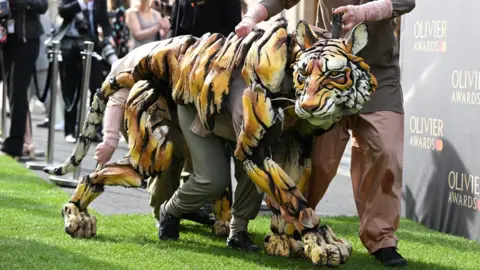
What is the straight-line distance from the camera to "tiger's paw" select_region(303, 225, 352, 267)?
19.2ft

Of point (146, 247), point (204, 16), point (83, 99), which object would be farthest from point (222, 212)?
point (83, 99)

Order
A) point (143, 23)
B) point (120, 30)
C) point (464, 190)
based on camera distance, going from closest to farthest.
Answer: point (464, 190) → point (143, 23) → point (120, 30)

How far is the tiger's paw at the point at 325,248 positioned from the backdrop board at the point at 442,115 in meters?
2.12

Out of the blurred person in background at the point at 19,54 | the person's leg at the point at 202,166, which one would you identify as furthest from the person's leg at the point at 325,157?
the blurred person in background at the point at 19,54

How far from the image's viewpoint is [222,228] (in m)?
7.56

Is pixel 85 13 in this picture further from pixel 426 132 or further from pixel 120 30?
pixel 426 132

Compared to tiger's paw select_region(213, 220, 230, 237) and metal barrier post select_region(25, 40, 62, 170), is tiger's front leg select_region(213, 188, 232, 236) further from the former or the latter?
metal barrier post select_region(25, 40, 62, 170)

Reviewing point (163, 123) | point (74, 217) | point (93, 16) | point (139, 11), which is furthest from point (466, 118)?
point (139, 11)

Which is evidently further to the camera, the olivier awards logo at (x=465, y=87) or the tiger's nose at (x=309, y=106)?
the olivier awards logo at (x=465, y=87)

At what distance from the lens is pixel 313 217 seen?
604cm

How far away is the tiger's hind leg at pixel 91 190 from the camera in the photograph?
7039 mm

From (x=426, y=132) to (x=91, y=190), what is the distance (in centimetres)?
267

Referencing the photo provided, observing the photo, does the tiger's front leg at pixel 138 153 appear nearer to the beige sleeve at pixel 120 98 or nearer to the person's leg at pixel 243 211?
the beige sleeve at pixel 120 98

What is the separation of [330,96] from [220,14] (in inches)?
105
